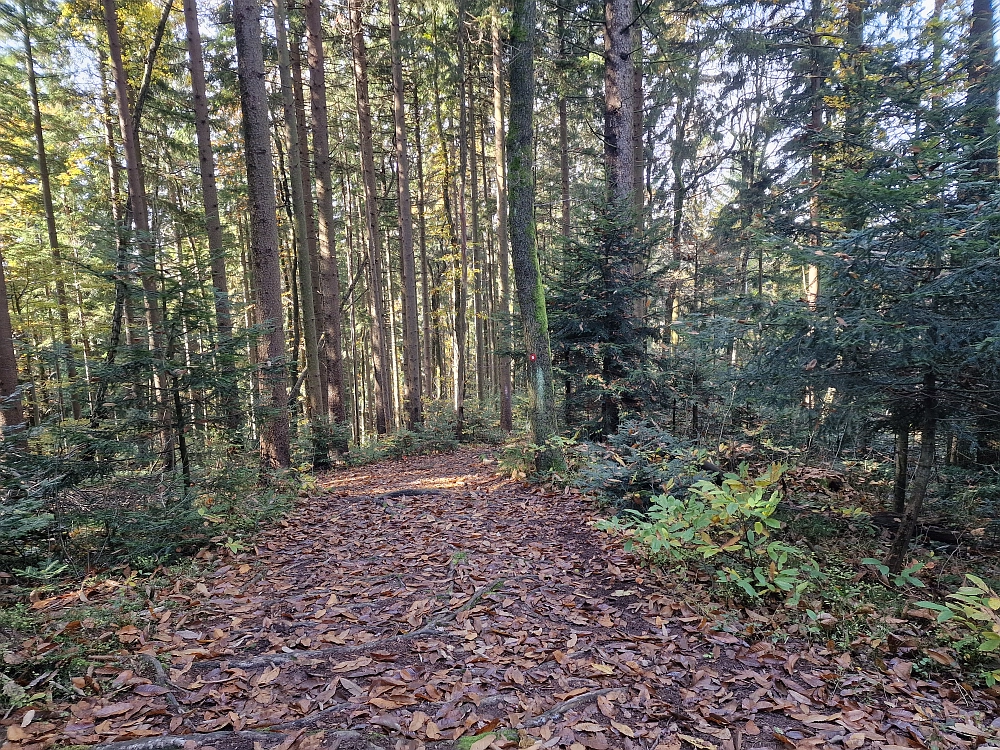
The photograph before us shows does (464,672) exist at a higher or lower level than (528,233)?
lower

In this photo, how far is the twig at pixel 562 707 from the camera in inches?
102

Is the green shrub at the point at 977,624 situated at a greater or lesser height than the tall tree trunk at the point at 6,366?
lesser

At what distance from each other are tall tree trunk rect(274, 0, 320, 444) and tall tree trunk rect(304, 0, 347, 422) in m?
0.47

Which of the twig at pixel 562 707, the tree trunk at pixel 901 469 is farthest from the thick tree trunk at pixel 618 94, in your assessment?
the twig at pixel 562 707

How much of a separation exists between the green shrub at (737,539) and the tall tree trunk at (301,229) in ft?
28.9

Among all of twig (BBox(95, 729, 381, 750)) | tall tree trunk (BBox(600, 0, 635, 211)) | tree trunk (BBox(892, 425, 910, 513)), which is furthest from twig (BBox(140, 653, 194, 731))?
tall tree trunk (BBox(600, 0, 635, 211))

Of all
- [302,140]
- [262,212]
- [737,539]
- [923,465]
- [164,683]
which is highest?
[302,140]

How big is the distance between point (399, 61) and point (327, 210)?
5.04 metres

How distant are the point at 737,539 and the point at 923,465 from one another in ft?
6.57

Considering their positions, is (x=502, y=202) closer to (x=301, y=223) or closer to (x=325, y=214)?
(x=325, y=214)

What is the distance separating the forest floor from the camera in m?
2.45

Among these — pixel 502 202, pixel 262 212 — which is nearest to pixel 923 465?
pixel 262 212

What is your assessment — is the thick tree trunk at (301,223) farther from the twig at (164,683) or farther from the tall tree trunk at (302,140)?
the twig at (164,683)

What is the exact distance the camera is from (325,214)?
1137 centimetres
